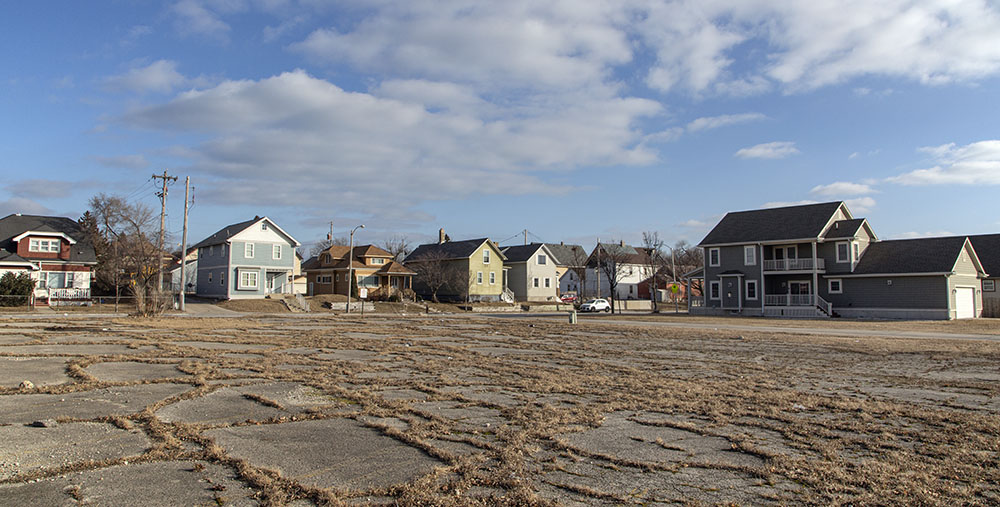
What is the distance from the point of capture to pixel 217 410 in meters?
9.15

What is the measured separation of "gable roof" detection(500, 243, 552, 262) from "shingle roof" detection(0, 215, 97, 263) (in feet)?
142

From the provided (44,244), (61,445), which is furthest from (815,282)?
(44,244)

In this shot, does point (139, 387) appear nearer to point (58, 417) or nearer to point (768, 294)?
point (58, 417)

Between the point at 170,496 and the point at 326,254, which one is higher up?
the point at 326,254

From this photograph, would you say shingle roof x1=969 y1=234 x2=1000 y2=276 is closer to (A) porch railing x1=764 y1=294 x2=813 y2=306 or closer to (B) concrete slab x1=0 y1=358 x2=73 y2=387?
(A) porch railing x1=764 y1=294 x2=813 y2=306

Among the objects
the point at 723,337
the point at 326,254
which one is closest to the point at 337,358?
the point at 723,337

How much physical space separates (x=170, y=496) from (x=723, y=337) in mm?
24466

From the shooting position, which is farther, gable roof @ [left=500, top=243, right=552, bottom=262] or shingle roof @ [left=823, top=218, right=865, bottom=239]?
gable roof @ [left=500, top=243, right=552, bottom=262]

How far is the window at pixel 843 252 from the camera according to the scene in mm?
48188

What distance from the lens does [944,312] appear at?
43.4 metres

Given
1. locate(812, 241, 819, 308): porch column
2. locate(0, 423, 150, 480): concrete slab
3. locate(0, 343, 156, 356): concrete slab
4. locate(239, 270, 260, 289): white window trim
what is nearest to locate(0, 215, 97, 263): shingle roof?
locate(239, 270, 260, 289): white window trim

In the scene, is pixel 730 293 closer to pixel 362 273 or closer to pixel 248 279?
pixel 362 273

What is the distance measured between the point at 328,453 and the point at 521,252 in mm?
72112

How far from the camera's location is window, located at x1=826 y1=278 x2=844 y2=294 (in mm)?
48688
